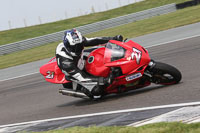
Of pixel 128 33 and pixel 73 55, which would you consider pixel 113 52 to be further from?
pixel 128 33

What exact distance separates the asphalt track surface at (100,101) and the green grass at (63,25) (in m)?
16.9

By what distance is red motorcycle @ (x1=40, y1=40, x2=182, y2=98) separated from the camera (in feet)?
22.8

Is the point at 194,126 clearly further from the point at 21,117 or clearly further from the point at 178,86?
the point at 21,117

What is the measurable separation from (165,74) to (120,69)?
869 mm

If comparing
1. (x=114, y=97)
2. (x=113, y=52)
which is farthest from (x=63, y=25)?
(x=113, y=52)

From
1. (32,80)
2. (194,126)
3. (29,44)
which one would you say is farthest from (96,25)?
(194,126)

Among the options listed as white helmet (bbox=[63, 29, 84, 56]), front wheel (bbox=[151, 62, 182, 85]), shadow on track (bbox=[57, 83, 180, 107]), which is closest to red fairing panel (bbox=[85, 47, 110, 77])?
white helmet (bbox=[63, 29, 84, 56])

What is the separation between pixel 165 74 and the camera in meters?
7.10

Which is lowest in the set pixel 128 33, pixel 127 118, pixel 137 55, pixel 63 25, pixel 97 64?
pixel 128 33

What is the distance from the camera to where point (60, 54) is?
7.57m

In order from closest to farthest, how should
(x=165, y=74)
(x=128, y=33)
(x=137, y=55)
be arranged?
1. (x=137, y=55)
2. (x=165, y=74)
3. (x=128, y=33)

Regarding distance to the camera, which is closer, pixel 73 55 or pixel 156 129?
pixel 156 129

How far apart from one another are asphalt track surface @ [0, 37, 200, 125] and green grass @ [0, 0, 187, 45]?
16926 mm

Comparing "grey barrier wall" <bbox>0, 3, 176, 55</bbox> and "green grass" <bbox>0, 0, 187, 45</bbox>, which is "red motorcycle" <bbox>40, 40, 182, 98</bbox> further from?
"green grass" <bbox>0, 0, 187, 45</bbox>
